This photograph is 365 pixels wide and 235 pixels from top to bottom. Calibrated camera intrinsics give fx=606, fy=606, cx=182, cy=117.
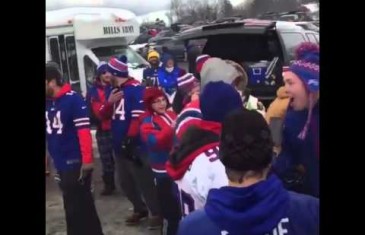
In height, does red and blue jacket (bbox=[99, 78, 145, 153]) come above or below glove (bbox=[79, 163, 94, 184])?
above

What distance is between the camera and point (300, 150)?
3055mm

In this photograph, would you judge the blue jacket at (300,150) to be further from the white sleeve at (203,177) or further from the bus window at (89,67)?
the bus window at (89,67)

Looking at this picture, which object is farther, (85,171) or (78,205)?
(78,205)

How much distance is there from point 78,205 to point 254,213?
2714 millimetres

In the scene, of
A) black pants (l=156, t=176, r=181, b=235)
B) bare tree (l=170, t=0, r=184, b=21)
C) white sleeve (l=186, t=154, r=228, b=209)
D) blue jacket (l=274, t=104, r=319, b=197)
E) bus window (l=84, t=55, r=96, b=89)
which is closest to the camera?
white sleeve (l=186, t=154, r=228, b=209)

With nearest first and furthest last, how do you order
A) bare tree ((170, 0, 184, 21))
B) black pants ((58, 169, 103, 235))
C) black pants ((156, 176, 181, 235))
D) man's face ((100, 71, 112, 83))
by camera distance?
black pants ((156, 176, 181, 235))
black pants ((58, 169, 103, 235))
man's face ((100, 71, 112, 83))
bare tree ((170, 0, 184, 21))

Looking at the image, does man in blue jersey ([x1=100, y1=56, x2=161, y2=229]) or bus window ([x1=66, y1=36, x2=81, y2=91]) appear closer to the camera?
man in blue jersey ([x1=100, y1=56, x2=161, y2=229])

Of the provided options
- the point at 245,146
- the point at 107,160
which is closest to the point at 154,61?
the point at 107,160

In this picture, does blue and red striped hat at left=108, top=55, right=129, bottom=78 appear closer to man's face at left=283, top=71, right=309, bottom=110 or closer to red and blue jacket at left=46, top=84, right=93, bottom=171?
red and blue jacket at left=46, top=84, right=93, bottom=171

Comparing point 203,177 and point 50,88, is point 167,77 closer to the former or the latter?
point 50,88

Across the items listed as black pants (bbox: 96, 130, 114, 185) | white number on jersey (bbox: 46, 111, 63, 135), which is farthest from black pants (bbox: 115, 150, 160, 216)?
white number on jersey (bbox: 46, 111, 63, 135)

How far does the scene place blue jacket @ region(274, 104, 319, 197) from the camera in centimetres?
297

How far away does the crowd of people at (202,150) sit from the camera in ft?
5.77

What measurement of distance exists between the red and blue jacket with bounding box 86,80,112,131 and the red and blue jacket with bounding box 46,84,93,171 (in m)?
1.11
